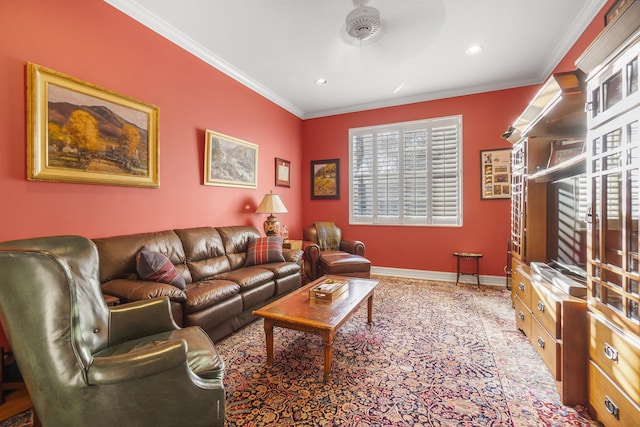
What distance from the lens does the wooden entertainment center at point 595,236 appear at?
1.26 metres

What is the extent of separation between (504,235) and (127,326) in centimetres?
480

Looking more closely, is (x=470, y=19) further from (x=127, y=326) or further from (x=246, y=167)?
(x=127, y=326)

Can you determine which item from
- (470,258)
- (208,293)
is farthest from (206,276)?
(470,258)

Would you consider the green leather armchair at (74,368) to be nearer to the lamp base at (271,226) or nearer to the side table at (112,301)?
the side table at (112,301)

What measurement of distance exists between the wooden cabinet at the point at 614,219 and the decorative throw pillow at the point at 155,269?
279cm

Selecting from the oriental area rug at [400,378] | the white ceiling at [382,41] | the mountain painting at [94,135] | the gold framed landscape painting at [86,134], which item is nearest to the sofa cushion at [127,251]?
the gold framed landscape painting at [86,134]

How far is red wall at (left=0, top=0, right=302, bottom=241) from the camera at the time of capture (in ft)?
6.33

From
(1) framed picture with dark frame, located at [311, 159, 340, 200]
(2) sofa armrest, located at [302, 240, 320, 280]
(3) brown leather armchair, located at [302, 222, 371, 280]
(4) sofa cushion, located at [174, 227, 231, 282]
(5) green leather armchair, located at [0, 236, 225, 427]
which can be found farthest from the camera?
(1) framed picture with dark frame, located at [311, 159, 340, 200]

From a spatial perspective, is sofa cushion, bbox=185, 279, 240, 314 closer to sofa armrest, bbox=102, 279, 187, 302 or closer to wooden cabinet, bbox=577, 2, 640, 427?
sofa armrest, bbox=102, 279, 187, 302

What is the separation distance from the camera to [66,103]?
2.18 meters

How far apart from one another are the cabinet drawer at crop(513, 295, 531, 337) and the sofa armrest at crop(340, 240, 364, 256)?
2.16m

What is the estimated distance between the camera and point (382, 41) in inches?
120

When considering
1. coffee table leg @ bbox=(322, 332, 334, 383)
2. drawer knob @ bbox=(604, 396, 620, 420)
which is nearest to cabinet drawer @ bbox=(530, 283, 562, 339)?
drawer knob @ bbox=(604, 396, 620, 420)

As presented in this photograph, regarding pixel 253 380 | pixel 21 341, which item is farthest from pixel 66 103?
pixel 253 380
